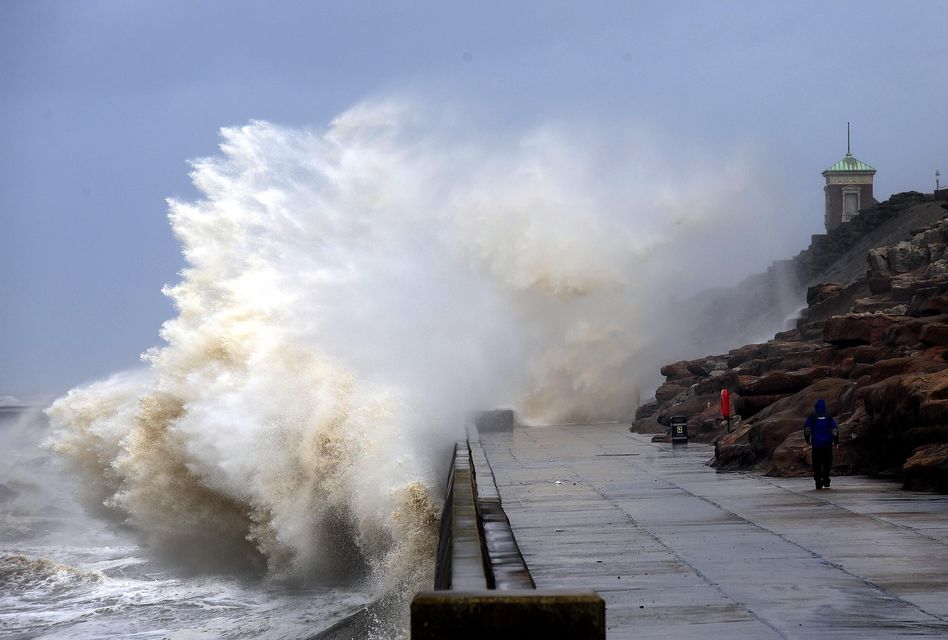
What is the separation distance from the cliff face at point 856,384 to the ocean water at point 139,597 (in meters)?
5.95

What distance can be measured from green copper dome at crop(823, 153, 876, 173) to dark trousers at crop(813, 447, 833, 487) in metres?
81.4

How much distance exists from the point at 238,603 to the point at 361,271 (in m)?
13.1

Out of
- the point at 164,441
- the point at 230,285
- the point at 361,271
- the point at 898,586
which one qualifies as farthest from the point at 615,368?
the point at 898,586

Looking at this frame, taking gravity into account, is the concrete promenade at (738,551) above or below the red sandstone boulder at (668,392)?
below

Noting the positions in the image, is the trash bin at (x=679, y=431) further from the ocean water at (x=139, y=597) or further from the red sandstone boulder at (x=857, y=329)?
the ocean water at (x=139, y=597)

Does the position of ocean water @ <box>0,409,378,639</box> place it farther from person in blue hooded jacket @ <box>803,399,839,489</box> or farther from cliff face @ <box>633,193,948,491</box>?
cliff face @ <box>633,193,948,491</box>

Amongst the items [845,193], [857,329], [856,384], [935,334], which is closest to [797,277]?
[845,193]

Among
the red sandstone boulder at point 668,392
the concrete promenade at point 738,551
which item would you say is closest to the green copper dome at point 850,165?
the red sandstone boulder at point 668,392

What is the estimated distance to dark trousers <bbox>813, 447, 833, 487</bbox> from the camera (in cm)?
1289

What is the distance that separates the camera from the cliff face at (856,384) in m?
13.2

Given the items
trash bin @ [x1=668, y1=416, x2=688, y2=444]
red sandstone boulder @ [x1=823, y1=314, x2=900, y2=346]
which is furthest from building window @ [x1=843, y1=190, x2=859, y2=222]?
red sandstone boulder @ [x1=823, y1=314, x2=900, y2=346]

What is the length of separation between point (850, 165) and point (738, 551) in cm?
8761

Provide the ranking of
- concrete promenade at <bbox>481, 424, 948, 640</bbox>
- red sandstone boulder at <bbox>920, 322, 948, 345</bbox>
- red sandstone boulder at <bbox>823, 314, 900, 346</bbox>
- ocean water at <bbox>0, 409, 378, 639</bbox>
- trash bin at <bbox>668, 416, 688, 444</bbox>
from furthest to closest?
trash bin at <bbox>668, 416, 688, 444</bbox>
red sandstone boulder at <bbox>823, 314, 900, 346</bbox>
red sandstone boulder at <bbox>920, 322, 948, 345</bbox>
ocean water at <bbox>0, 409, 378, 639</bbox>
concrete promenade at <bbox>481, 424, 948, 640</bbox>

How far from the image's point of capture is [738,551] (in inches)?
355
